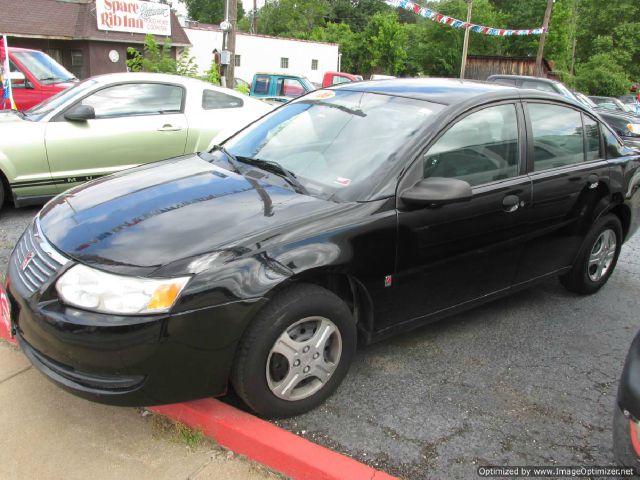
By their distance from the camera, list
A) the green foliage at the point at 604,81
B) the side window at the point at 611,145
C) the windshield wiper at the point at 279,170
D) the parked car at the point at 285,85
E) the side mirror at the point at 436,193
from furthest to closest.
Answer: the green foliage at the point at 604,81, the parked car at the point at 285,85, the side window at the point at 611,145, the windshield wiper at the point at 279,170, the side mirror at the point at 436,193

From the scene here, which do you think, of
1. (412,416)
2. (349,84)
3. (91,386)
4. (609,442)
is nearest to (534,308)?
(609,442)

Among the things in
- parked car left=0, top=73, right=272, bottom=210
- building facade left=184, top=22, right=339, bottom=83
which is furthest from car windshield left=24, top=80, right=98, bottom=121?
building facade left=184, top=22, right=339, bottom=83

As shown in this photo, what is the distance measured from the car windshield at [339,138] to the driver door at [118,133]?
8.55 feet

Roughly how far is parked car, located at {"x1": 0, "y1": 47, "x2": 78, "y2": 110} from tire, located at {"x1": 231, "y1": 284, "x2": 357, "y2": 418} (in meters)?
8.14

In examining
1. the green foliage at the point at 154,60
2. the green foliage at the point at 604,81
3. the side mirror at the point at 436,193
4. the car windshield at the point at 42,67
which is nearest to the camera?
the side mirror at the point at 436,193

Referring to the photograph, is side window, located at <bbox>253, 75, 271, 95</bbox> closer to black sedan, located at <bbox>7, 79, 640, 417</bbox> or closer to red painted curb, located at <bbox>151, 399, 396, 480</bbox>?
black sedan, located at <bbox>7, 79, 640, 417</bbox>

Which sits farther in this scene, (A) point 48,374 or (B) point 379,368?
(B) point 379,368

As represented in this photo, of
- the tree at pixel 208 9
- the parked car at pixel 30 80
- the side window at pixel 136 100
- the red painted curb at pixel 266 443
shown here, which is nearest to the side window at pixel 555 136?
the red painted curb at pixel 266 443

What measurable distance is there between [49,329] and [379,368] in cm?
176

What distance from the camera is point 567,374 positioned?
3.32 meters

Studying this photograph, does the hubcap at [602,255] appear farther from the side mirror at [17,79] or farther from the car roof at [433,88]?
the side mirror at [17,79]

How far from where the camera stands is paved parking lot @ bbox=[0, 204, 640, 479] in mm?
2605

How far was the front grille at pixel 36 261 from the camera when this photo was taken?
2.48 metres

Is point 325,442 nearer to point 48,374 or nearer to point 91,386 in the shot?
point 91,386
